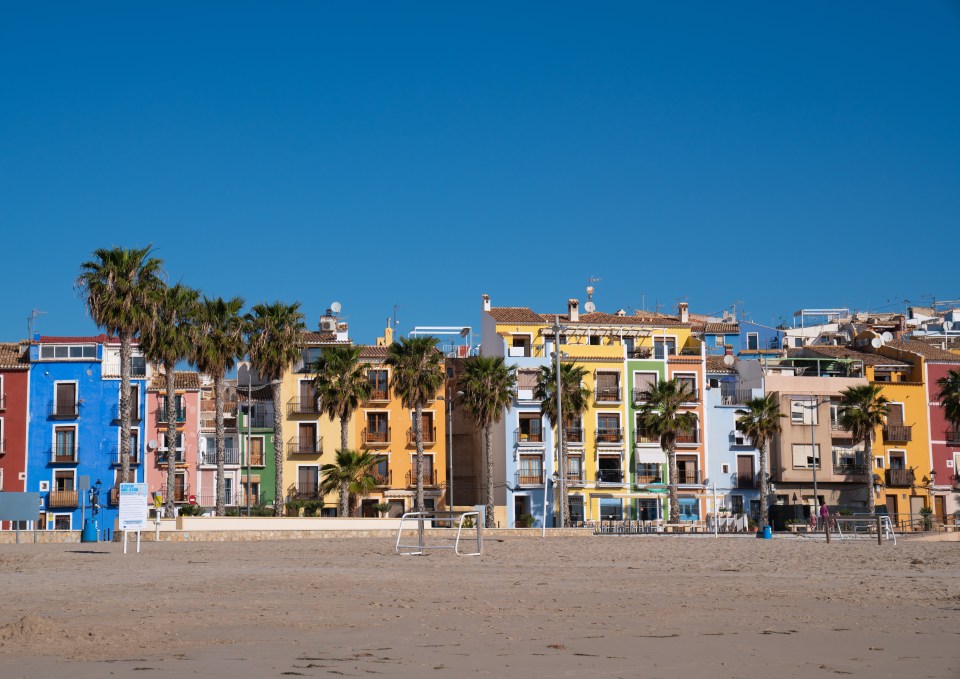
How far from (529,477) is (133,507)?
43.5 m

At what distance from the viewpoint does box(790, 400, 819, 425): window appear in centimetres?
7769

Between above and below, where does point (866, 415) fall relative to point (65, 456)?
above

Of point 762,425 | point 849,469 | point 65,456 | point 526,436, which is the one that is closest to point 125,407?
point 65,456

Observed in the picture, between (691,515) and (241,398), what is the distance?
2801cm

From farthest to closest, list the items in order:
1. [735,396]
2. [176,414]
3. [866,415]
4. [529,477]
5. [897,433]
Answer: [735,396], [897,433], [529,477], [176,414], [866,415]

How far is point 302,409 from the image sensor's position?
76125 mm

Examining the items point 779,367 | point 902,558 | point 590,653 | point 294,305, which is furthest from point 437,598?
point 779,367

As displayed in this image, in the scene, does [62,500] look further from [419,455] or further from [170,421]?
[419,455]

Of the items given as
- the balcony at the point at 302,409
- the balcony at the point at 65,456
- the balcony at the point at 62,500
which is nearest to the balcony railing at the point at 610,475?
the balcony at the point at 302,409

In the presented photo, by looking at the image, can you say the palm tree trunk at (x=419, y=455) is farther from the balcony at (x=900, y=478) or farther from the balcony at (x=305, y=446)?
the balcony at (x=900, y=478)

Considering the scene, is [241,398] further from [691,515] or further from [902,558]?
[902,558]

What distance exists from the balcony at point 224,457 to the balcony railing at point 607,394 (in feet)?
70.8

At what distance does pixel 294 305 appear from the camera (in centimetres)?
6456

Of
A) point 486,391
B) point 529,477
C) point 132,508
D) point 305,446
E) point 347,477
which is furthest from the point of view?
point 305,446
